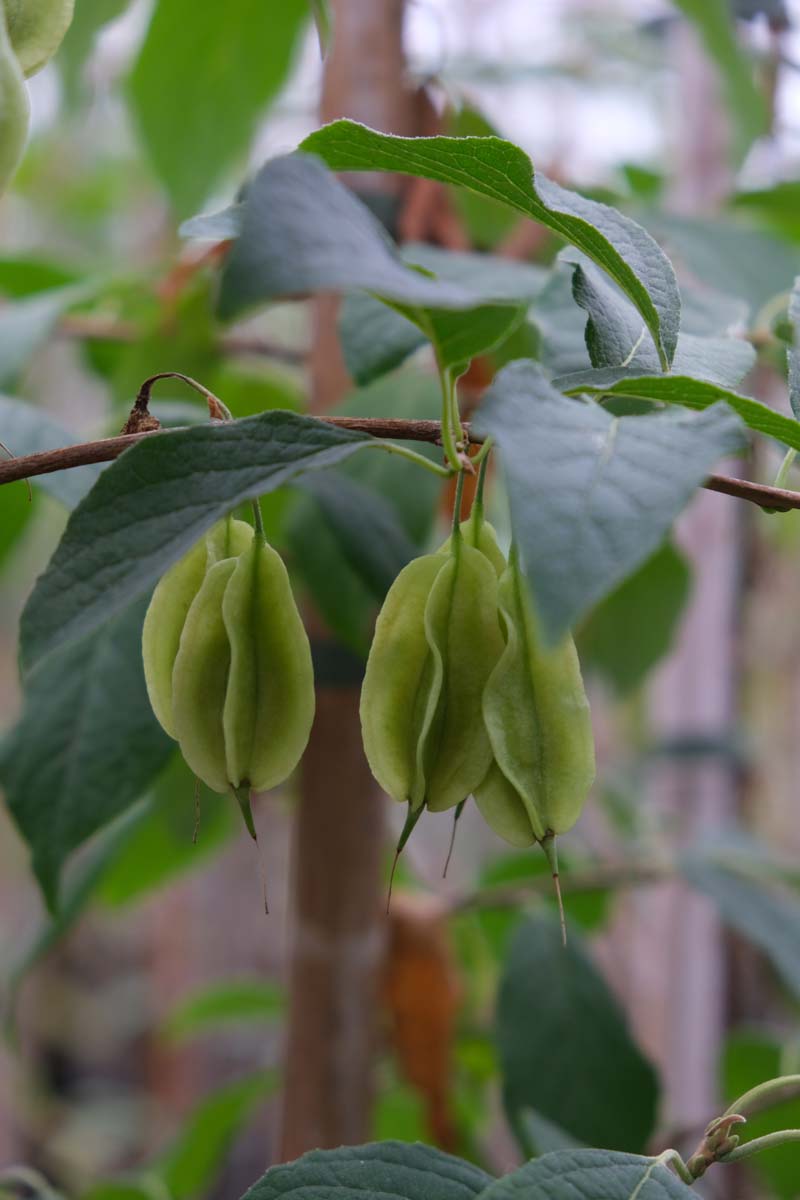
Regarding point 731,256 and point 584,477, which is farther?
point 731,256

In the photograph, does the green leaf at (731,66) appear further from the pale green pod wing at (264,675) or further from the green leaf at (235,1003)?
the green leaf at (235,1003)

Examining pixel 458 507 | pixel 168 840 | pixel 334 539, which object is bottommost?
pixel 168 840

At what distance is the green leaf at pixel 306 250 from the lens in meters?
0.16

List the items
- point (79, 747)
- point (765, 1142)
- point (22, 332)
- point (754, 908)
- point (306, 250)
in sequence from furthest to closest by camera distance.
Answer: point (754, 908), point (22, 332), point (79, 747), point (765, 1142), point (306, 250)

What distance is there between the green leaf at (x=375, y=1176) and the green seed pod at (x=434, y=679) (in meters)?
0.11

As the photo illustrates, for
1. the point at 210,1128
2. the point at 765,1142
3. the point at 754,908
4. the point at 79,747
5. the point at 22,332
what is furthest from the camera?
the point at 210,1128

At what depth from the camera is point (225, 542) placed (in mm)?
257

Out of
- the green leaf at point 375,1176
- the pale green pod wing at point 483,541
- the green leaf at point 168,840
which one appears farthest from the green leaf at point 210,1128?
the pale green pod wing at point 483,541

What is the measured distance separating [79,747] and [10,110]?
218 millimetres

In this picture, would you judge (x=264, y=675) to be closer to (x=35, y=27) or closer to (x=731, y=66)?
(x=35, y=27)

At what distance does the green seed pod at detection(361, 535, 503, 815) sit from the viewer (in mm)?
234

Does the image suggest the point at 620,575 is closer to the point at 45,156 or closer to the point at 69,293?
the point at 69,293

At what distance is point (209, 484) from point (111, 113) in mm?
2407

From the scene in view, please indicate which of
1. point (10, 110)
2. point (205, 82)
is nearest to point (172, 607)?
point (10, 110)
